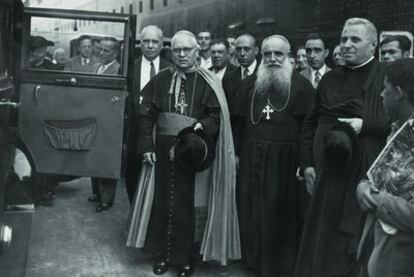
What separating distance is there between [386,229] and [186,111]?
8.61ft

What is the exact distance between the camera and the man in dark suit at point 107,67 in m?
5.74

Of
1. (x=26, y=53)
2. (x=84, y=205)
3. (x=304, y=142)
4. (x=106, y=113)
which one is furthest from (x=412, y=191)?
(x=84, y=205)

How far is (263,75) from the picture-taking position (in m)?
4.78

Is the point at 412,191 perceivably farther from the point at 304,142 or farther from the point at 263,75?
the point at 263,75

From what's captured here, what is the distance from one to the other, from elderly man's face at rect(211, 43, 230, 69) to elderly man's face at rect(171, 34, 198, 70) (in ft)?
7.47

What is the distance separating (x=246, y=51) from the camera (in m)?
6.27

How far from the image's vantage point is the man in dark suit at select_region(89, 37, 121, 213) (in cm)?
574

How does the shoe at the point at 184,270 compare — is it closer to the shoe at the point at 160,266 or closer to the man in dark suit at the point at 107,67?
the shoe at the point at 160,266

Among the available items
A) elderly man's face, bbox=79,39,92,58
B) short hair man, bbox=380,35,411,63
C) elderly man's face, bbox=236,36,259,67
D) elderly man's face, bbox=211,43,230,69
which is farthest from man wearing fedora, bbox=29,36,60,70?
short hair man, bbox=380,35,411,63

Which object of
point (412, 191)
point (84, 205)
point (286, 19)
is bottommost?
point (84, 205)

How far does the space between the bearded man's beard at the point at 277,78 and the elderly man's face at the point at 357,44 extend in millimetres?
826

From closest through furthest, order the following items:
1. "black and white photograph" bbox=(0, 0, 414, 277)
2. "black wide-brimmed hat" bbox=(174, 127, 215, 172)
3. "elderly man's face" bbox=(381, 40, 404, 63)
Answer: "black and white photograph" bbox=(0, 0, 414, 277) < "black wide-brimmed hat" bbox=(174, 127, 215, 172) < "elderly man's face" bbox=(381, 40, 404, 63)

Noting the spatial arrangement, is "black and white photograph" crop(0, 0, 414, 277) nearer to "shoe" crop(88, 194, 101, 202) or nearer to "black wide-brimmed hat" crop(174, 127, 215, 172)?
"black wide-brimmed hat" crop(174, 127, 215, 172)

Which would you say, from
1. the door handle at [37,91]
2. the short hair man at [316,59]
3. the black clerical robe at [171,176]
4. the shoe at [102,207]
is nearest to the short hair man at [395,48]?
the short hair man at [316,59]
